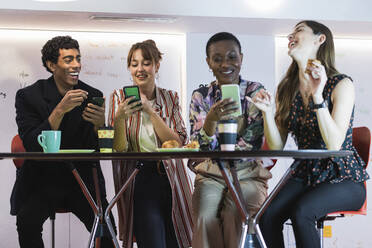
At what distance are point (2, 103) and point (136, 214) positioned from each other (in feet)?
8.45

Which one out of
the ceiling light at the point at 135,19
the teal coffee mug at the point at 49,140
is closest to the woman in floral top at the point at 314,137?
the teal coffee mug at the point at 49,140

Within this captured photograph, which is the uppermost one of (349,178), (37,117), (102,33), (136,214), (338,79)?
(102,33)

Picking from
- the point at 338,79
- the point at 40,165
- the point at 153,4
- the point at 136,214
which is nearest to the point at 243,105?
the point at 338,79

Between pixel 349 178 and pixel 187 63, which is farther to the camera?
pixel 187 63

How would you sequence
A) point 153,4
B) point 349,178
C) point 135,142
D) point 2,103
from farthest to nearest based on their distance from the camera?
point 2,103 → point 153,4 → point 135,142 → point 349,178

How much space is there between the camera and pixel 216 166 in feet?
9.25

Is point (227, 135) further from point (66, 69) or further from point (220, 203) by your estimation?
point (66, 69)

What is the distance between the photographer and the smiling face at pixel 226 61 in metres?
3.02

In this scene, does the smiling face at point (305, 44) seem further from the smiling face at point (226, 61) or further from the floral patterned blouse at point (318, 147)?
the smiling face at point (226, 61)

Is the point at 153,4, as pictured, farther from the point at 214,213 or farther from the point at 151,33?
the point at 214,213

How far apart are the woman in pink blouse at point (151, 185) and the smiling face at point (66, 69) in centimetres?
30

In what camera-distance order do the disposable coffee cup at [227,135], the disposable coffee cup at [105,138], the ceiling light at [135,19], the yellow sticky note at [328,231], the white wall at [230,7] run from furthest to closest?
the yellow sticky note at [328,231] < the ceiling light at [135,19] < the white wall at [230,7] < the disposable coffee cup at [105,138] < the disposable coffee cup at [227,135]

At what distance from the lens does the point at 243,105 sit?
2.93m

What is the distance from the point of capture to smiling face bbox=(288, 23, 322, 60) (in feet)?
9.29
